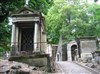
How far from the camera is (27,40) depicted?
18281mm

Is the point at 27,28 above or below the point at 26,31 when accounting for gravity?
above

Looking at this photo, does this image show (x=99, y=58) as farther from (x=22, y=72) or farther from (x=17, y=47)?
(x=22, y=72)

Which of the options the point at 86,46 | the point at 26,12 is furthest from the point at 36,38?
the point at 86,46

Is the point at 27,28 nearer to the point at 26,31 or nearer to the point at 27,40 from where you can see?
the point at 26,31

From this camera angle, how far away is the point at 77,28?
34562 mm

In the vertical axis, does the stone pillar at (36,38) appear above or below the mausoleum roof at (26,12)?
below

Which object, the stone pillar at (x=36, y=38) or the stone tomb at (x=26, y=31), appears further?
the stone tomb at (x=26, y=31)

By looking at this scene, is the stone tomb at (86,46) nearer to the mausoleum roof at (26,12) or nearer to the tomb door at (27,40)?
the tomb door at (27,40)

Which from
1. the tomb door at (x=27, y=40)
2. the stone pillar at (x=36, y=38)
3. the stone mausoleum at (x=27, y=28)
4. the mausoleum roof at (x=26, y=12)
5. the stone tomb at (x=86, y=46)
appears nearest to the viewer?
the stone pillar at (x=36, y=38)

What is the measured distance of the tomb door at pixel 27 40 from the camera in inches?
704

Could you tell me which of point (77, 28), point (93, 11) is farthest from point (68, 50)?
point (93, 11)

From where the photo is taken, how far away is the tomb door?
704 inches

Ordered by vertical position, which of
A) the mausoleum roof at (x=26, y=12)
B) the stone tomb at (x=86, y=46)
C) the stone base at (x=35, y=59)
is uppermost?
the mausoleum roof at (x=26, y=12)

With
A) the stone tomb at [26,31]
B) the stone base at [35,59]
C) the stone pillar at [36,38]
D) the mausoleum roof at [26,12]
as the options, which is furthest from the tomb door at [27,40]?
the stone base at [35,59]
